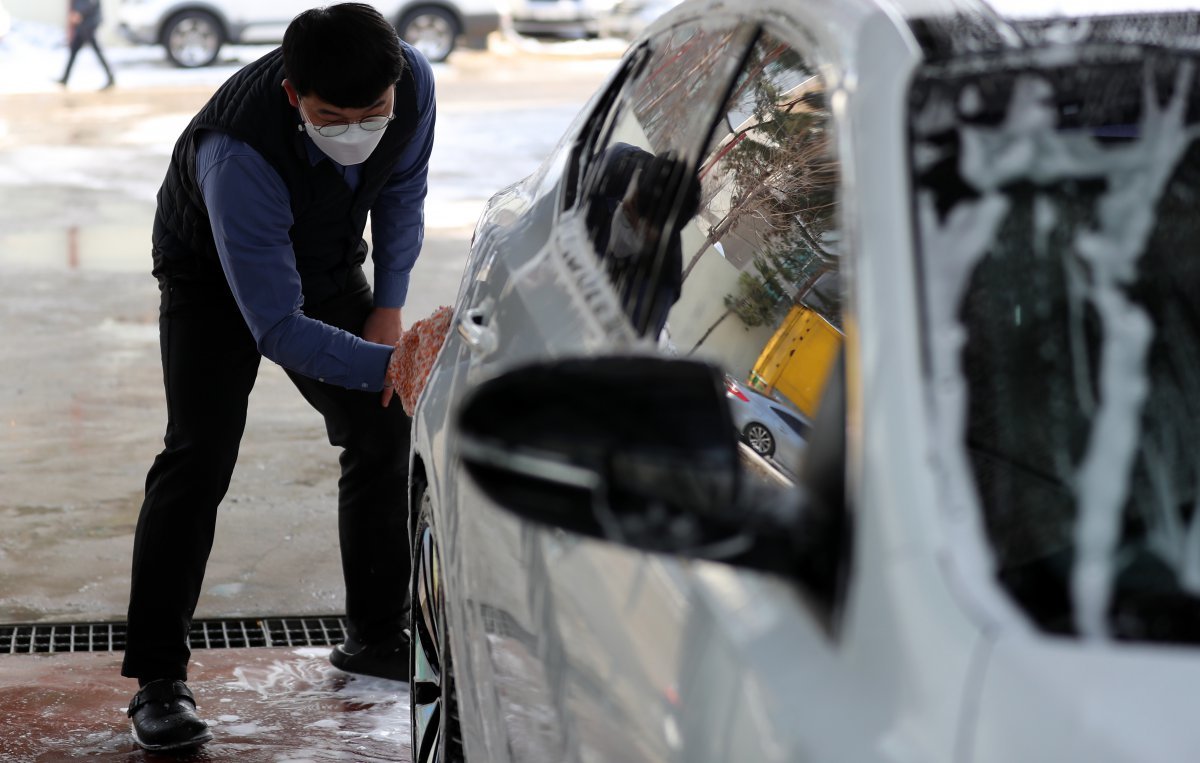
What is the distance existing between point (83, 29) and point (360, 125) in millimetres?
14350

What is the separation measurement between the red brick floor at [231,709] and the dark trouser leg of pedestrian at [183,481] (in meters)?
0.11

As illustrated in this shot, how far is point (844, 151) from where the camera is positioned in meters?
1.52

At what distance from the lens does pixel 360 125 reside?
3.21m

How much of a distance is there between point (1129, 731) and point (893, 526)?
24 centimetres

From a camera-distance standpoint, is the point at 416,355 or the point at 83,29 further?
the point at 83,29

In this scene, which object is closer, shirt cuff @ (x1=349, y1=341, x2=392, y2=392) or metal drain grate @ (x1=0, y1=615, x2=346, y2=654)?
shirt cuff @ (x1=349, y1=341, x2=392, y2=392)

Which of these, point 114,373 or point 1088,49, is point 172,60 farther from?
point 1088,49

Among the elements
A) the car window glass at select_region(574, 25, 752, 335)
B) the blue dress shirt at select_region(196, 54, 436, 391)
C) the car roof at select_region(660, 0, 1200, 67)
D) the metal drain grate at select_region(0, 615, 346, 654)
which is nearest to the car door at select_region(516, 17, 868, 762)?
the car window glass at select_region(574, 25, 752, 335)

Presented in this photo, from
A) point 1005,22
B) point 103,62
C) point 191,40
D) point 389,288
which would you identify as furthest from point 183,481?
point 191,40

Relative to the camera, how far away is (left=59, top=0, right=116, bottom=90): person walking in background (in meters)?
16.4

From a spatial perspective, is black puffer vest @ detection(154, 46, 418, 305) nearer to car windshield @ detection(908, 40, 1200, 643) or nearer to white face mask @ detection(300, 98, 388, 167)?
white face mask @ detection(300, 98, 388, 167)

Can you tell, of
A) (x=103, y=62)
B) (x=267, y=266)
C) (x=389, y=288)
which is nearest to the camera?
(x=267, y=266)

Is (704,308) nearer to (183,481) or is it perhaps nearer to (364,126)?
(364,126)

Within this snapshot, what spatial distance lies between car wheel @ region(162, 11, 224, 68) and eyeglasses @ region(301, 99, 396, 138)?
15.9m
